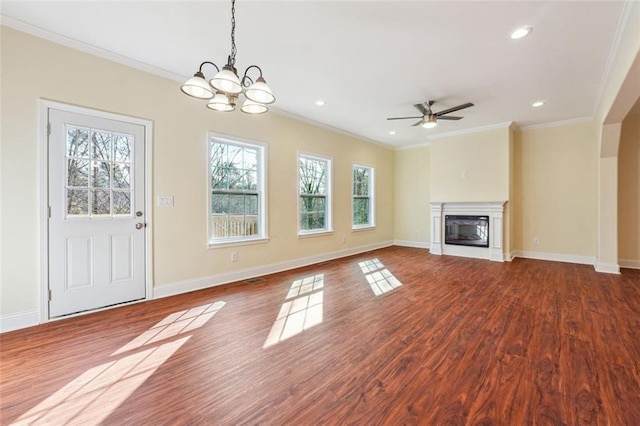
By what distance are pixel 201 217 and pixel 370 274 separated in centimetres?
287

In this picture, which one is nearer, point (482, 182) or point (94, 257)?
point (94, 257)

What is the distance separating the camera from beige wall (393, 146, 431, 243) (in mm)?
7332

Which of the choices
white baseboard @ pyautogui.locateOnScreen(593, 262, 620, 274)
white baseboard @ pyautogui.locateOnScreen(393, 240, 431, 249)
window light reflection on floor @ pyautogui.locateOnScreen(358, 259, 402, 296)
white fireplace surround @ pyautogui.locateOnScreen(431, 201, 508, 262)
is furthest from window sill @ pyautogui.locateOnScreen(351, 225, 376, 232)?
white baseboard @ pyautogui.locateOnScreen(593, 262, 620, 274)

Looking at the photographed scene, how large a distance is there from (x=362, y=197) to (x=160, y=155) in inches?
185

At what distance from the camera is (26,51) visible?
261 centimetres

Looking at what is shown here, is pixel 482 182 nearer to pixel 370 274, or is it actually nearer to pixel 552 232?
pixel 552 232

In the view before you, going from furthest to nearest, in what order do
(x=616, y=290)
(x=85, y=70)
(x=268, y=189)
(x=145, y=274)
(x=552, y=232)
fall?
1. (x=552, y=232)
2. (x=268, y=189)
3. (x=616, y=290)
4. (x=145, y=274)
5. (x=85, y=70)

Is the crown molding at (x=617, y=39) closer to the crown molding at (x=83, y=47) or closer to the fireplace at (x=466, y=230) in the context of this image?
the fireplace at (x=466, y=230)

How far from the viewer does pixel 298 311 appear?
9.98 ft

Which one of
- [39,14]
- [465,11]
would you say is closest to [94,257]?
[39,14]

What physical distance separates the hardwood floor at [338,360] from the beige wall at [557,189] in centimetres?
219

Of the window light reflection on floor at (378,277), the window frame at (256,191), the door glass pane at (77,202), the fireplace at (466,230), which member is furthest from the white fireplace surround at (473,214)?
the door glass pane at (77,202)

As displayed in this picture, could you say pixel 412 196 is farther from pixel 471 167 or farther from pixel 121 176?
pixel 121 176

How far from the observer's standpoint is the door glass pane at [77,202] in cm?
289
